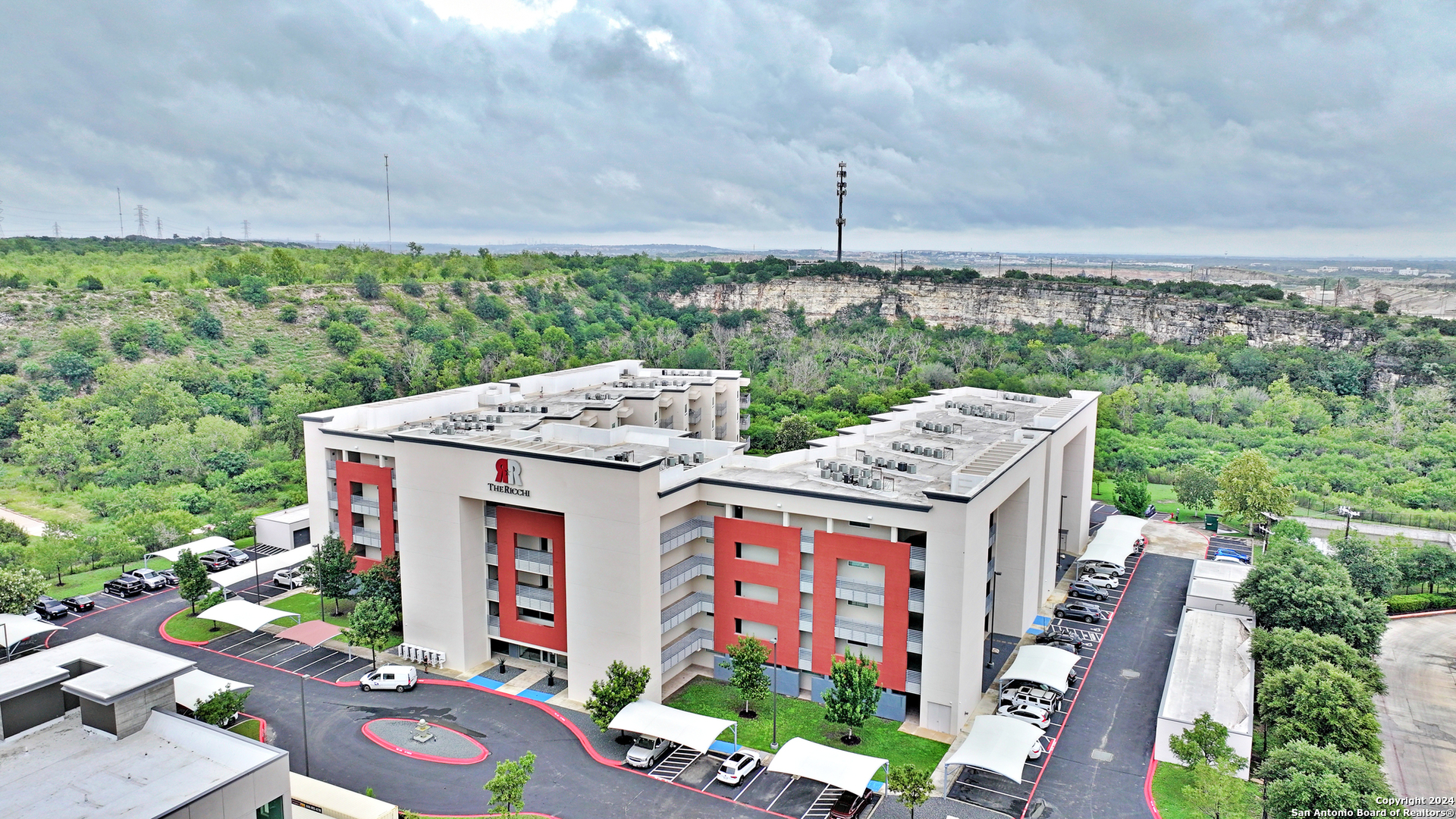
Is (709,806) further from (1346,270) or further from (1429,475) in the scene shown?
(1346,270)

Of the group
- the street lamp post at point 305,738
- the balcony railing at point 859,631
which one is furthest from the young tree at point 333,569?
the balcony railing at point 859,631

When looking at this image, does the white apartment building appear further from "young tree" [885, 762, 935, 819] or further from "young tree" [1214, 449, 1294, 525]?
"young tree" [1214, 449, 1294, 525]

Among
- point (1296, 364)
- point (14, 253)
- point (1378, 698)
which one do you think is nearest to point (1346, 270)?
point (1296, 364)

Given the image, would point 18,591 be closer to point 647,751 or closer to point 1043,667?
point 647,751

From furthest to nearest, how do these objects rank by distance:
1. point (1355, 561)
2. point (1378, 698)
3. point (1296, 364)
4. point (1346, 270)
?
point (1346, 270) < point (1296, 364) < point (1355, 561) < point (1378, 698)

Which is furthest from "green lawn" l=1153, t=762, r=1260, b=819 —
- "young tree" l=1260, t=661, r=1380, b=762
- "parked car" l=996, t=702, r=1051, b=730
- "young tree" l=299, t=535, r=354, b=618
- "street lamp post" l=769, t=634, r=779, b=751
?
"young tree" l=299, t=535, r=354, b=618

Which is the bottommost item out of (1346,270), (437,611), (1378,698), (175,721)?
(1378,698)
